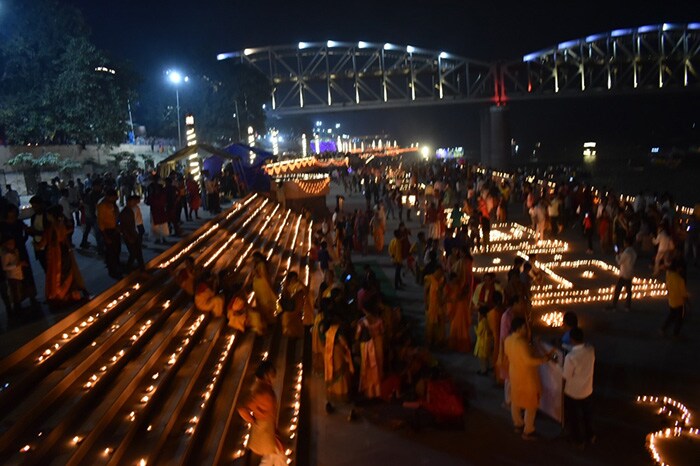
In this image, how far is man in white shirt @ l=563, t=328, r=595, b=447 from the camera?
19.7 feet

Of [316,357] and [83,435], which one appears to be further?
[316,357]

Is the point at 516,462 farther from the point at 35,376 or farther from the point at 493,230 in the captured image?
the point at 493,230

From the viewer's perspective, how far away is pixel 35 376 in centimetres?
547

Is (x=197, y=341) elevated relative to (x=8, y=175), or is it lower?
lower

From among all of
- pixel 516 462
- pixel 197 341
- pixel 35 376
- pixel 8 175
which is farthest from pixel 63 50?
pixel 516 462

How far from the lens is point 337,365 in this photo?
24.5 feet

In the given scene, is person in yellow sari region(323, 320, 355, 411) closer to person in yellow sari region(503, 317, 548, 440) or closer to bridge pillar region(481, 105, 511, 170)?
person in yellow sari region(503, 317, 548, 440)

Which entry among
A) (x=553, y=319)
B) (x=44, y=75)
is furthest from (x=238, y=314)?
(x=44, y=75)

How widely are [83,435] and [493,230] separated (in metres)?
17.5

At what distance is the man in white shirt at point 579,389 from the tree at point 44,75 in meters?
23.7

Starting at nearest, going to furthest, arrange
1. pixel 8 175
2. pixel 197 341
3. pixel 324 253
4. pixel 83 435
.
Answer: pixel 83 435
pixel 197 341
pixel 324 253
pixel 8 175

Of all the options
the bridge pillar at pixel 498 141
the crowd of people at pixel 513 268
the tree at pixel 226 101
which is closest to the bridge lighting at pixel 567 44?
the bridge pillar at pixel 498 141

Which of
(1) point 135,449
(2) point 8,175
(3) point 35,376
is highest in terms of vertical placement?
(2) point 8,175

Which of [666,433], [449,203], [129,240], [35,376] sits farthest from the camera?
[449,203]
